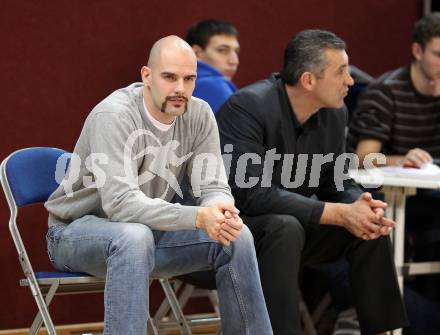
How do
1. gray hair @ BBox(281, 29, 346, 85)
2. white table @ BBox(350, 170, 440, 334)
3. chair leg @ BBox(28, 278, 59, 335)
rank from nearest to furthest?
1. chair leg @ BBox(28, 278, 59, 335)
2. white table @ BBox(350, 170, 440, 334)
3. gray hair @ BBox(281, 29, 346, 85)

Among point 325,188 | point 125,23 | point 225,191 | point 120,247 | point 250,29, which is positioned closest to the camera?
point 120,247

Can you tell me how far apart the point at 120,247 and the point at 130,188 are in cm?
25

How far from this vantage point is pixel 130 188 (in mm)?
3004

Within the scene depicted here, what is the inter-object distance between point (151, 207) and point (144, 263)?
0.73ft

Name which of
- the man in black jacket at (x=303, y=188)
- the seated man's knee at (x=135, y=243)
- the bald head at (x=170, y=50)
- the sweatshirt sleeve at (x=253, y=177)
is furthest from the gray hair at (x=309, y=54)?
the seated man's knee at (x=135, y=243)

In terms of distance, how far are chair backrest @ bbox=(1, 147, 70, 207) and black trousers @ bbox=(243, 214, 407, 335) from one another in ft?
2.75

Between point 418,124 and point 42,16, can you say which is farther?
point 418,124

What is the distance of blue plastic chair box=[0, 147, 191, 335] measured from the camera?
3094 millimetres

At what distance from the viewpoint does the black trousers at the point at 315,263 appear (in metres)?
3.33

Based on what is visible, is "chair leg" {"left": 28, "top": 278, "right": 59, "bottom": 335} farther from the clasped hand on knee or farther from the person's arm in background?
the person's arm in background

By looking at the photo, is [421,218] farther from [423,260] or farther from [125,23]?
[125,23]

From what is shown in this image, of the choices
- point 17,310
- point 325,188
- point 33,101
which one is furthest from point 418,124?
point 17,310

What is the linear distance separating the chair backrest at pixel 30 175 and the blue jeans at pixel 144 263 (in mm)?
216

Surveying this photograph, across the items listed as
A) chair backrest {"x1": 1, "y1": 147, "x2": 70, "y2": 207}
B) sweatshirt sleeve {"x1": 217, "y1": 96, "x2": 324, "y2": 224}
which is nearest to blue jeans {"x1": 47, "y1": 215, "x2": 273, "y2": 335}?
chair backrest {"x1": 1, "y1": 147, "x2": 70, "y2": 207}
